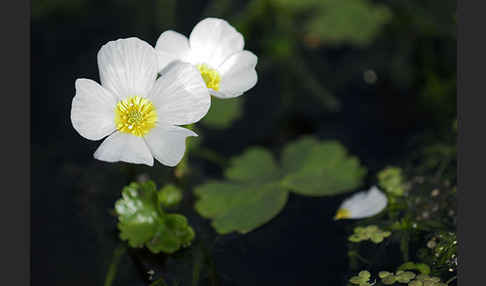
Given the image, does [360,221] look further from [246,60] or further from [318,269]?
[246,60]

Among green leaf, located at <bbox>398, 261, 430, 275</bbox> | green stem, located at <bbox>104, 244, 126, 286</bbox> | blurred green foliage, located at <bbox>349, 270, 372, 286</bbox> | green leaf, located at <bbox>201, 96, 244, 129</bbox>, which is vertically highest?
green leaf, located at <bbox>201, 96, 244, 129</bbox>

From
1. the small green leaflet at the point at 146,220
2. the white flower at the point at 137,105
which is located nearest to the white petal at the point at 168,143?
the white flower at the point at 137,105

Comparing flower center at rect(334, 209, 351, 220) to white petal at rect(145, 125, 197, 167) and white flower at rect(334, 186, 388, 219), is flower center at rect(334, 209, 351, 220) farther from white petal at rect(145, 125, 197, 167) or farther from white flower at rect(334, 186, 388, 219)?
white petal at rect(145, 125, 197, 167)

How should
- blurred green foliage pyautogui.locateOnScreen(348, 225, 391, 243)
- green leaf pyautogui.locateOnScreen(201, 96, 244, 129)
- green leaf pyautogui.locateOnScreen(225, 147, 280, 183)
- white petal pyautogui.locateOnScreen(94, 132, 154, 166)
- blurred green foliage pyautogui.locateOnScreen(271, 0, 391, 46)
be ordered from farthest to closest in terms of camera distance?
blurred green foliage pyautogui.locateOnScreen(271, 0, 391, 46)
green leaf pyautogui.locateOnScreen(201, 96, 244, 129)
green leaf pyautogui.locateOnScreen(225, 147, 280, 183)
blurred green foliage pyautogui.locateOnScreen(348, 225, 391, 243)
white petal pyautogui.locateOnScreen(94, 132, 154, 166)

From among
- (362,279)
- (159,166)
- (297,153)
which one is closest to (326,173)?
(297,153)

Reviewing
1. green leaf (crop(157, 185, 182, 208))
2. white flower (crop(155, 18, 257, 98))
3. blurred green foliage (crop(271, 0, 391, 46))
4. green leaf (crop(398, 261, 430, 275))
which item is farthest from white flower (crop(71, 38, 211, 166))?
blurred green foliage (crop(271, 0, 391, 46))

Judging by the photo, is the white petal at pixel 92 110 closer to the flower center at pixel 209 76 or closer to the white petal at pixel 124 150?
the white petal at pixel 124 150
